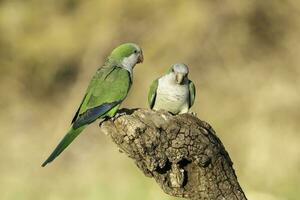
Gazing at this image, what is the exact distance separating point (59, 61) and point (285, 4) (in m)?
2.83

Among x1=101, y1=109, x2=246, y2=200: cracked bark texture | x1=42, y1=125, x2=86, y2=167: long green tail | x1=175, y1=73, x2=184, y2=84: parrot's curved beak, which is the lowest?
x1=42, y1=125, x2=86, y2=167: long green tail

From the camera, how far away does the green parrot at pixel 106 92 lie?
4074 millimetres

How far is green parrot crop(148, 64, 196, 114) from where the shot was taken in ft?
14.8

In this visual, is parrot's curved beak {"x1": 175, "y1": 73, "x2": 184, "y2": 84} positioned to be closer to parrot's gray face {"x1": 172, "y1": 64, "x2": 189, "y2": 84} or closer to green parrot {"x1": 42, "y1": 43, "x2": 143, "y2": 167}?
parrot's gray face {"x1": 172, "y1": 64, "x2": 189, "y2": 84}

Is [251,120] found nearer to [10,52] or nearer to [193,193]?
[10,52]

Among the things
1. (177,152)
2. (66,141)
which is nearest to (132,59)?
(66,141)

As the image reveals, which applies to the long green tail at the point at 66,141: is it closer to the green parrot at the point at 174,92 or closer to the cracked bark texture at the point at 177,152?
the cracked bark texture at the point at 177,152

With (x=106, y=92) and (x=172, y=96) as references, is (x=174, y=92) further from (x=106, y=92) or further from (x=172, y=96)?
(x=106, y=92)

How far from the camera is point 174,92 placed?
4.54 meters

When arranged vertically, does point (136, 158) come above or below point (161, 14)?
below

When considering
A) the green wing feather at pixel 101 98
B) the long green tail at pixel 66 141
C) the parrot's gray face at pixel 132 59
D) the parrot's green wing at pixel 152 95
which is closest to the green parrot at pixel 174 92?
the parrot's green wing at pixel 152 95

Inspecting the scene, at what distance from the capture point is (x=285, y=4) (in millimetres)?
9180

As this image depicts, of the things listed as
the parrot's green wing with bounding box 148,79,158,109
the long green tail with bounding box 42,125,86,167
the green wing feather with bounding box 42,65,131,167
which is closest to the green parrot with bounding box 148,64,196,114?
the parrot's green wing with bounding box 148,79,158,109

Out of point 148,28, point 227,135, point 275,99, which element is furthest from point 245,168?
point 148,28
